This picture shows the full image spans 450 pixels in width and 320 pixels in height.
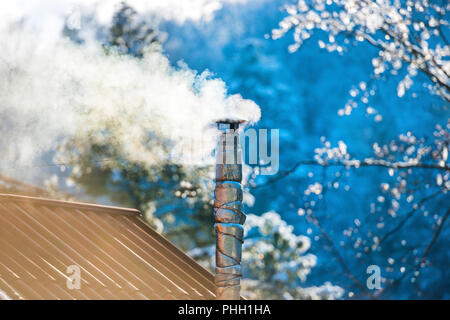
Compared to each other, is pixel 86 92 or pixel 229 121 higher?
pixel 86 92

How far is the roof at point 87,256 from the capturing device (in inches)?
164

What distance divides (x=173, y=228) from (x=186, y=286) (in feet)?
21.5

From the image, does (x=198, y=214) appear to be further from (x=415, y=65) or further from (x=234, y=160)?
(x=234, y=160)

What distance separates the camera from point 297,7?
378 inches

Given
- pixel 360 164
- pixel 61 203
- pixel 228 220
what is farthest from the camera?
pixel 360 164

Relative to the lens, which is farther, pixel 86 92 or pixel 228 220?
pixel 86 92

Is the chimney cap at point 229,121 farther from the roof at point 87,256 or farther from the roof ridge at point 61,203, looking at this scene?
the roof ridge at point 61,203

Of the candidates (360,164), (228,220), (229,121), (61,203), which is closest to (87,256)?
(61,203)

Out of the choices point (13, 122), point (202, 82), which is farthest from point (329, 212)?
point (13, 122)

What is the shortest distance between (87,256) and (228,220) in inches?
47.8

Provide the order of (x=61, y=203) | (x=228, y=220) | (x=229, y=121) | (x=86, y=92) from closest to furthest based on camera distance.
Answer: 1. (x=228, y=220)
2. (x=229, y=121)
3. (x=61, y=203)
4. (x=86, y=92)

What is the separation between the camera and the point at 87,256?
488 cm

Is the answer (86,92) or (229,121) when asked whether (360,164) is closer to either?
(86,92)

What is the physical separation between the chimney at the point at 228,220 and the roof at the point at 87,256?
37 centimetres
